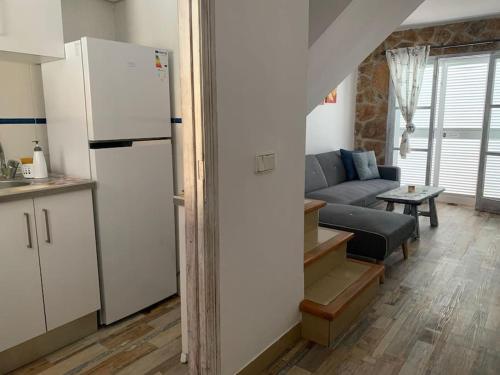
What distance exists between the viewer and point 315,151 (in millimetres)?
5520

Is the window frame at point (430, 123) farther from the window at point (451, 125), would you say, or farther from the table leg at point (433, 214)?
the table leg at point (433, 214)

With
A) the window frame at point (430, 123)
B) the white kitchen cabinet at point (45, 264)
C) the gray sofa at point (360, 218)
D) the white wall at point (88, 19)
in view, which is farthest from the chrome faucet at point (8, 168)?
the window frame at point (430, 123)

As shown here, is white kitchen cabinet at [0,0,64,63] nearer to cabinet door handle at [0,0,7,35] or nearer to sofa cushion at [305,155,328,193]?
cabinet door handle at [0,0,7,35]

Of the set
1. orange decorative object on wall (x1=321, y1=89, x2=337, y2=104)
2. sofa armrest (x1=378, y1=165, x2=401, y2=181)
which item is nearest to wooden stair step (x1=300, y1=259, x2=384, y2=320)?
sofa armrest (x1=378, y1=165, x2=401, y2=181)

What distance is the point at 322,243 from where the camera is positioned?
2.64 metres

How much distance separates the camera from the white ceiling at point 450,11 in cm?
435

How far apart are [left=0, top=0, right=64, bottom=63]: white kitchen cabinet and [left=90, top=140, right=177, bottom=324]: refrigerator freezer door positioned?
64 cm

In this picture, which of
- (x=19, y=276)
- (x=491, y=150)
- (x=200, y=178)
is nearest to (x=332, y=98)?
(x=491, y=150)

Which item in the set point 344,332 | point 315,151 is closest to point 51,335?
point 344,332

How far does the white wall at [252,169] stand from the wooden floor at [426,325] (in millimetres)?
338

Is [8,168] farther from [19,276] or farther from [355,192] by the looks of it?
[355,192]

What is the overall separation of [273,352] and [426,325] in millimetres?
994

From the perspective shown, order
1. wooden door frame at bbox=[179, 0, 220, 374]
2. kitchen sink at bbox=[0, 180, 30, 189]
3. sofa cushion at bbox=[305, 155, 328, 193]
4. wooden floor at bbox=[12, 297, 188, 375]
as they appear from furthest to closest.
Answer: sofa cushion at bbox=[305, 155, 328, 193] < kitchen sink at bbox=[0, 180, 30, 189] < wooden floor at bbox=[12, 297, 188, 375] < wooden door frame at bbox=[179, 0, 220, 374]

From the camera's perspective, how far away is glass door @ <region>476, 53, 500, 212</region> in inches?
197
